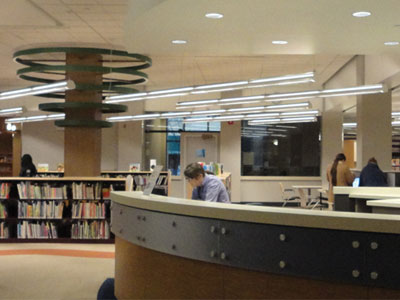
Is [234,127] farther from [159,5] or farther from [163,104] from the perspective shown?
[159,5]

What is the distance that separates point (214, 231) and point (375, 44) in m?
6.13

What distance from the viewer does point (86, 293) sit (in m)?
7.07

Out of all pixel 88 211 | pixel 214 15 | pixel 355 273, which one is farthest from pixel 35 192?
pixel 355 273

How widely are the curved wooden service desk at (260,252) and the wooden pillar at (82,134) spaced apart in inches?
328

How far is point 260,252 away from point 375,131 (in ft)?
37.1

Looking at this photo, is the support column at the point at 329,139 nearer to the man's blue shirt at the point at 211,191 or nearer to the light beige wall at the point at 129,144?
the light beige wall at the point at 129,144

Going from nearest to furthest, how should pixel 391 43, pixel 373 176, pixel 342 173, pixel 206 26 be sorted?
pixel 206 26 < pixel 391 43 < pixel 373 176 < pixel 342 173

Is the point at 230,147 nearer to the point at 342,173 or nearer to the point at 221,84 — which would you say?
the point at 342,173

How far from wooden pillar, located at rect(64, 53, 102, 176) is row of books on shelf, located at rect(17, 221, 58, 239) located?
148 centimetres

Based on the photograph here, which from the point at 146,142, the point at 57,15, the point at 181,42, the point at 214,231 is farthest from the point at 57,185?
the point at 146,142

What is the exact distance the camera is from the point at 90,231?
36.6ft

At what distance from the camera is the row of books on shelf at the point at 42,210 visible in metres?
11.2

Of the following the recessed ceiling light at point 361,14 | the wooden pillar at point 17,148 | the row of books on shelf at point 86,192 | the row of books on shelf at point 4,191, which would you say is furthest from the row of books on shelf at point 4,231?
the wooden pillar at point 17,148

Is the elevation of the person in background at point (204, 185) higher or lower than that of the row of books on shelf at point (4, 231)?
higher
